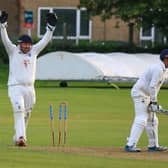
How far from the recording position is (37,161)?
14078mm

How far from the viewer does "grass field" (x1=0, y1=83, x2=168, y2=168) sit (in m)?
14.3

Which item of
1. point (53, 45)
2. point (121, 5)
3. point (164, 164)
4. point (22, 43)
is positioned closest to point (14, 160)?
point (164, 164)

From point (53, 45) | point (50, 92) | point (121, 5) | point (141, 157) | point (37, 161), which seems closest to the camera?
point (37, 161)

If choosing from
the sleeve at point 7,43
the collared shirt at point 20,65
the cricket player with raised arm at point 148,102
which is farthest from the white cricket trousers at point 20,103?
the cricket player with raised arm at point 148,102

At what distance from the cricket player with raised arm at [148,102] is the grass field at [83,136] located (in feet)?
1.37

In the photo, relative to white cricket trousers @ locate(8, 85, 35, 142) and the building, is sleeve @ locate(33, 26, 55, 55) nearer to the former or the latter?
white cricket trousers @ locate(8, 85, 35, 142)

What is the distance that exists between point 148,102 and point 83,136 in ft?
13.1

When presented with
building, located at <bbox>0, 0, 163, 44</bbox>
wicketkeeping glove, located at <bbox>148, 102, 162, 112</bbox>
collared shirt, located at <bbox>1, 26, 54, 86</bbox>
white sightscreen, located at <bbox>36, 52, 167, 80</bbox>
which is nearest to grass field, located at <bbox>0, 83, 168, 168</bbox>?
wicketkeeping glove, located at <bbox>148, 102, 162, 112</bbox>

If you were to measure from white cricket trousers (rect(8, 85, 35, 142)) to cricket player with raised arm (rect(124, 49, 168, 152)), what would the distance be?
1977 millimetres

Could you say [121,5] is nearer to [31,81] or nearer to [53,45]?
[53,45]

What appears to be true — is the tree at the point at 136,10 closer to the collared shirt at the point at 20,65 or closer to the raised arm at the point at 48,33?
the raised arm at the point at 48,33

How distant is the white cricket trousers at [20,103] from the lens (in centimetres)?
1692

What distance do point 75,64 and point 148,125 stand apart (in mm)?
28741

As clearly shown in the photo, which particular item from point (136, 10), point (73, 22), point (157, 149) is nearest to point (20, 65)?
point (157, 149)
